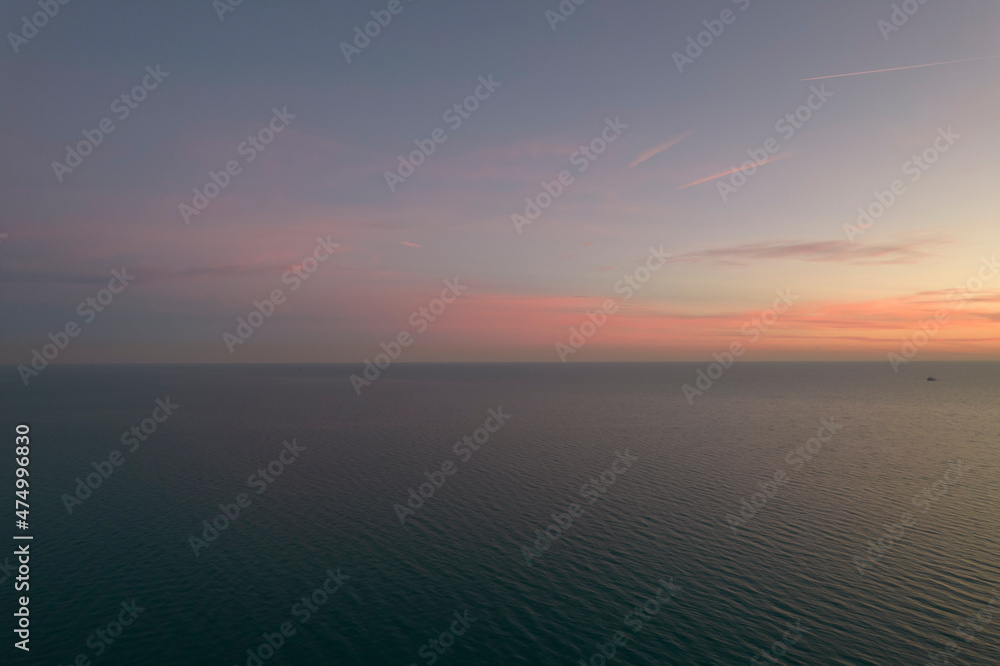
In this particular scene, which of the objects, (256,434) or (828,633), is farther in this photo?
(256,434)

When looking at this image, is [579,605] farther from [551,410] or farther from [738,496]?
[551,410]

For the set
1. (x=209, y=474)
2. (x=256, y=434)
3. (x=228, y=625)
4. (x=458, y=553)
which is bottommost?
(x=256, y=434)

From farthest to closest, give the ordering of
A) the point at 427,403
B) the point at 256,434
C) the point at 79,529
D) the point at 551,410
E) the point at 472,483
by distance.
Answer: the point at 427,403
the point at 551,410
the point at 256,434
the point at 472,483
the point at 79,529

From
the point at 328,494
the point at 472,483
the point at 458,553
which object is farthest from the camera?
the point at 472,483

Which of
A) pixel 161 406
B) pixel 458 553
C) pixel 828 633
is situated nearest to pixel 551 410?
pixel 458 553

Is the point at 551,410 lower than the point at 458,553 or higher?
lower

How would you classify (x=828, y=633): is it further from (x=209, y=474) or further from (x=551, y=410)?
(x=551, y=410)

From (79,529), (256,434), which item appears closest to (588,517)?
(79,529)
